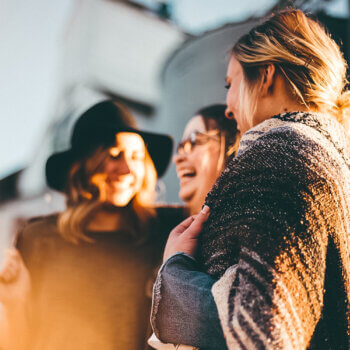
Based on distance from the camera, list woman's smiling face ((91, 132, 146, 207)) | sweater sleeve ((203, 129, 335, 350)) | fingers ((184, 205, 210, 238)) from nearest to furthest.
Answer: sweater sleeve ((203, 129, 335, 350)), fingers ((184, 205, 210, 238)), woman's smiling face ((91, 132, 146, 207))

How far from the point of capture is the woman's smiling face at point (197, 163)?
1228 millimetres

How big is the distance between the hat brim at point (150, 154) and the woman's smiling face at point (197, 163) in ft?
0.24

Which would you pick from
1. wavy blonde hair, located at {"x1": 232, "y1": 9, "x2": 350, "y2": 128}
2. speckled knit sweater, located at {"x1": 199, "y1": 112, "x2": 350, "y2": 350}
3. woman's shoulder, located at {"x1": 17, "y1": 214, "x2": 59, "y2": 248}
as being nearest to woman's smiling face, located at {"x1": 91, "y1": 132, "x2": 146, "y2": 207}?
woman's shoulder, located at {"x1": 17, "y1": 214, "x2": 59, "y2": 248}

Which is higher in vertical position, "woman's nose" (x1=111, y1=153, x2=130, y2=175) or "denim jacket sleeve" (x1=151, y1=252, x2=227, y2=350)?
"denim jacket sleeve" (x1=151, y1=252, x2=227, y2=350)

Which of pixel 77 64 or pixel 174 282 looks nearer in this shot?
pixel 174 282

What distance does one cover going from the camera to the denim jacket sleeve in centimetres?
61

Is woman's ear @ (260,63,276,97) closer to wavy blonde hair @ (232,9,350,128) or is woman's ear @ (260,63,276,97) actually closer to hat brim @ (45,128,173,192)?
wavy blonde hair @ (232,9,350,128)

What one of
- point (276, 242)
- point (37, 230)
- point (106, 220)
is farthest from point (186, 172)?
point (276, 242)

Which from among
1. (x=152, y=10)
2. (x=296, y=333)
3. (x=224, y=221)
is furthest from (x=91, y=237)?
(x=152, y=10)

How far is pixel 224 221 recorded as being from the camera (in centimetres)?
64

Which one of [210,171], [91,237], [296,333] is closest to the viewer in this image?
[296,333]

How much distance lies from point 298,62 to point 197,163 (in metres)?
0.58

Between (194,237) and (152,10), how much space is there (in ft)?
5.04

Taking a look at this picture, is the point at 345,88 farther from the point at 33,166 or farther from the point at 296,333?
the point at 33,166
